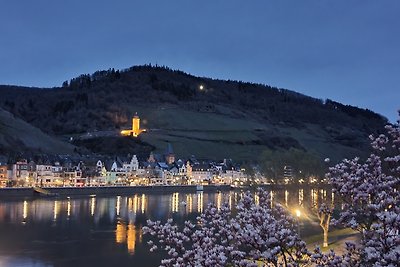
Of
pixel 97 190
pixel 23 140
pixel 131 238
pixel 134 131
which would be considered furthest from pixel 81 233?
pixel 134 131

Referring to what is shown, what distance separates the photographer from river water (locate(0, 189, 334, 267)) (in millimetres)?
32406

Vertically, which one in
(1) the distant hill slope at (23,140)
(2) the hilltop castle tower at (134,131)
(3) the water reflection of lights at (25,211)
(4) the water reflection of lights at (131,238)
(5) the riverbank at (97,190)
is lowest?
(4) the water reflection of lights at (131,238)

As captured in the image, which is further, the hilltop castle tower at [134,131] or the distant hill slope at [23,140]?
the hilltop castle tower at [134,131]

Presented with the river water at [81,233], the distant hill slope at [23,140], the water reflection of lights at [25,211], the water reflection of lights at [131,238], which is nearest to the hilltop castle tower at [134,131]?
the distant hill slope at [23,140]

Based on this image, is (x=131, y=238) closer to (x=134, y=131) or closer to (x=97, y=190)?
(x=97, y=190)

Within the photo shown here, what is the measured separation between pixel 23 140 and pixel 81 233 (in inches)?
3969

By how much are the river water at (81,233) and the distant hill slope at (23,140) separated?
211ft

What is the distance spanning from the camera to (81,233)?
4375cm

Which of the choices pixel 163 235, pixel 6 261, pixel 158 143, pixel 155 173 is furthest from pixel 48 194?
pixel 158 143

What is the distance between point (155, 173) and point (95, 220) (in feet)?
253

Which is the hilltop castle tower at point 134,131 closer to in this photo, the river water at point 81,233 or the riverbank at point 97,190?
the riverbank at point 97,190

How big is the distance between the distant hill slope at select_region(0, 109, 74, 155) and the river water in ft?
211

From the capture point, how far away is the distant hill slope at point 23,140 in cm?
12988

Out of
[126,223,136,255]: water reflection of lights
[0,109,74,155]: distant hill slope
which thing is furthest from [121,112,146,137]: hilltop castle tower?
[126,223,136,255]: water reflection of lights
